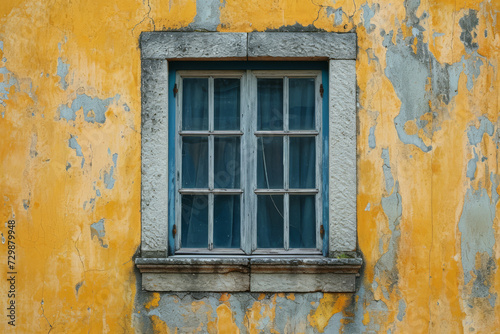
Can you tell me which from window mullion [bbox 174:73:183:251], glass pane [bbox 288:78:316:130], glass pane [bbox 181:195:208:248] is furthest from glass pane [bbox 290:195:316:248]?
window mullion [bbox 174:73:183:251]

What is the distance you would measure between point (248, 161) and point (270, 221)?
464 mm

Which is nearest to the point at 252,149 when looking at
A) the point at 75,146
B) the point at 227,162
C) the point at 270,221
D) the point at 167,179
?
the point at 227,162

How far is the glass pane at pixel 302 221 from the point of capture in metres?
4.29

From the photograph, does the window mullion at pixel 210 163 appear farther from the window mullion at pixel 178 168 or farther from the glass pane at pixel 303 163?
the glass pane at pixel 303 163

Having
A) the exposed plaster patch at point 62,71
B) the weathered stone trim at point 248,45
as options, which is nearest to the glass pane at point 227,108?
the weathered stone trim at point 248,45

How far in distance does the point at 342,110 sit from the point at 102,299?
2.15 m

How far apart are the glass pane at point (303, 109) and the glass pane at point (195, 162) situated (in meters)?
0.66

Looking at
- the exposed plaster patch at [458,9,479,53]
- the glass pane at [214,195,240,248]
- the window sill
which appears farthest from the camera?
the glass pane at [214,195,240,248]

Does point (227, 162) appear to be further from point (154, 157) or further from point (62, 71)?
point (62, 71)

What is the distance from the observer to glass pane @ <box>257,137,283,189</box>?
4.31 metres

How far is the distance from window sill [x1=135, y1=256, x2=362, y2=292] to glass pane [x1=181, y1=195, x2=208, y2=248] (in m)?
0.19

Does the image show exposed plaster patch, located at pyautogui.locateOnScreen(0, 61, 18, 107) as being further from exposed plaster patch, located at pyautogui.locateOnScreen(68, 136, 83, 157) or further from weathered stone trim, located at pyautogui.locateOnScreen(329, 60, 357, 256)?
weathered stone trim, located at pyautogui.locateOnScreen(329, 60, 357, 256)

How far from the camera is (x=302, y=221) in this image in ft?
14.1

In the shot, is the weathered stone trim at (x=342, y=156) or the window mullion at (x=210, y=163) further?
the window mullion at (x=210, y=163)
